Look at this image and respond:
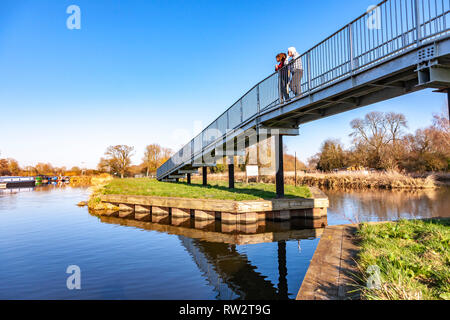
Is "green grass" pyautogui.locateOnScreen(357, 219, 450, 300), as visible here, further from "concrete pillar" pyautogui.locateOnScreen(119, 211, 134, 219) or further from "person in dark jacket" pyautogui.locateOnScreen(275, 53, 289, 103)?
"concrete pillar" pyautogui.locateOnScreen(119, 211, 134, 219)

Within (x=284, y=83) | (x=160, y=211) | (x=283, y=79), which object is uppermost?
(x=283, y=79)

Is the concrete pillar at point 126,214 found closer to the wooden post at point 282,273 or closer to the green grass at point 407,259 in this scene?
the wooden post at point 282,273

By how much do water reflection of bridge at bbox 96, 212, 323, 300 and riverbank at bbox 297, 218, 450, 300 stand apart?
1525mm

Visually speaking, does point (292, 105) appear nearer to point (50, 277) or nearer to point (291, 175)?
point (50, 277)

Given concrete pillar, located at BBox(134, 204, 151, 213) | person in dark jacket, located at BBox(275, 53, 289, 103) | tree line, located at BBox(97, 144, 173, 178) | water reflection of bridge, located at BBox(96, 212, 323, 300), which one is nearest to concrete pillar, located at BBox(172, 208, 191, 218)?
water reflection of bridge, located at BBox(96, 212, 323, 300)

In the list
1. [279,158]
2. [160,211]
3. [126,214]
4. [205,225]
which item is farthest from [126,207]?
[279,158]

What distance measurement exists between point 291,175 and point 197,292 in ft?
96.7

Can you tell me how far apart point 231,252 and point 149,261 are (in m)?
2.25

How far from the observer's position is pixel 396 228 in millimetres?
5547

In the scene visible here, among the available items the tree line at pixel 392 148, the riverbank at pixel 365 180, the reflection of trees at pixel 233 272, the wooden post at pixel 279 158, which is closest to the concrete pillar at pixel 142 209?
the reflection of trees at pixel 233 272

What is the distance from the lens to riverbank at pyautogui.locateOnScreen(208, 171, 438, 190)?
2619 centimetres

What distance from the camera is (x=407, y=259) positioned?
3.86 metres

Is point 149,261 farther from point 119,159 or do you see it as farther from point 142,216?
point 119,159

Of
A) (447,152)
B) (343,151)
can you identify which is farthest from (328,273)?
(343,151)
